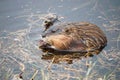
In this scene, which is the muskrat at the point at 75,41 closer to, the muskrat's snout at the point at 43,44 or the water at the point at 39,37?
the muskrat's snout at the point at 43,44

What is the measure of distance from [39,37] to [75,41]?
0.73 m

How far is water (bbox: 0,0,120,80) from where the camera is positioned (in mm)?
4193

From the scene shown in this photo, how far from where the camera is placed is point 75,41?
468 centimetres

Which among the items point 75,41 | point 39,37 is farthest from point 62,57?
point 39,37

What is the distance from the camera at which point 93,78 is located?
403 centimetres

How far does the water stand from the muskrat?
5.8 inches

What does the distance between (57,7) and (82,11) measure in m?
0.58

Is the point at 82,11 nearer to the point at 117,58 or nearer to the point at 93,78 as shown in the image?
the point at 117,58

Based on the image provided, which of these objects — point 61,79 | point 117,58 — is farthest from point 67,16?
point 61,79

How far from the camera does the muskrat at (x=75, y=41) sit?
15.3 ft

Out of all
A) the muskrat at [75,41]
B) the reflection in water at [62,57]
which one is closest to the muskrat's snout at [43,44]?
the muskrat at [75,41]

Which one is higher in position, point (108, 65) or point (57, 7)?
point (57, 7)


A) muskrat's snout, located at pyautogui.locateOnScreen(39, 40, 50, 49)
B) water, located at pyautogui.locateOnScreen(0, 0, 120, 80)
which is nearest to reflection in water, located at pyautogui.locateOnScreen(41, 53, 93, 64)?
water, located at pyautogui.locateOnScreen(0, 0, 120, 80)

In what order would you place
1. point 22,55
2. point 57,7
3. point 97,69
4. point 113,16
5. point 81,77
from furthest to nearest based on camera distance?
point 57,7 → point 113,16 → point 22,55 → point 97,69 → point 81,77
